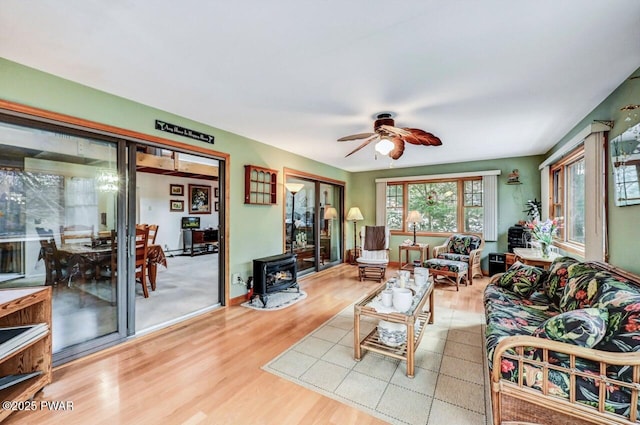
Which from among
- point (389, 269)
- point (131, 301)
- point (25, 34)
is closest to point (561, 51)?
point (25, 34)

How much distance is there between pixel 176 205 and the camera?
8.18m

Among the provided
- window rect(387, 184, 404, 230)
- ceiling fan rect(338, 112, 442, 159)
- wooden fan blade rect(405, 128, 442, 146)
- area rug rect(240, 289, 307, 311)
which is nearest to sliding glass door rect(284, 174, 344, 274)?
area rug rect(240, 289, 307, 311)

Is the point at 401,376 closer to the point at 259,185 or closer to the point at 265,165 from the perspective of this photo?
the point at 259,185

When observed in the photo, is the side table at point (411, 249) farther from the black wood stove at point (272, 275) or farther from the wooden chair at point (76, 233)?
the wooden chair at point (76, 233)

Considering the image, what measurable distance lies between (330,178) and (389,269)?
2464 mm

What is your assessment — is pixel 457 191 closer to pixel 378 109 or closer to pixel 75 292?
pixel 378 109

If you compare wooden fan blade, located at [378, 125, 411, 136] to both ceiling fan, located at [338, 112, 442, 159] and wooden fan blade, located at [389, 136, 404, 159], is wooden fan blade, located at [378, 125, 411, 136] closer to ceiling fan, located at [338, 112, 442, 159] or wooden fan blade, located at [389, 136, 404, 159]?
ceiling fan, located at [338, 112, 442, 159]

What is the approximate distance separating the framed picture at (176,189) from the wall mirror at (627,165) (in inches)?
352

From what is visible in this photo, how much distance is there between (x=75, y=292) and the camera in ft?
8.40

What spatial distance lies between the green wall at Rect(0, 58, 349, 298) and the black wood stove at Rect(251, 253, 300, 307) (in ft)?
1.13

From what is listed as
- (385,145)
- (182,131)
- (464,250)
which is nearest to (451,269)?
(464,250)

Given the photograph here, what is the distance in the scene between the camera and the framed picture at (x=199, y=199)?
8.54m

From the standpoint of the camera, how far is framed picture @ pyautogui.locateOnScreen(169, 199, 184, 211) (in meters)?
8.08

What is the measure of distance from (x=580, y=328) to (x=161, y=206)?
8765 millimetres
